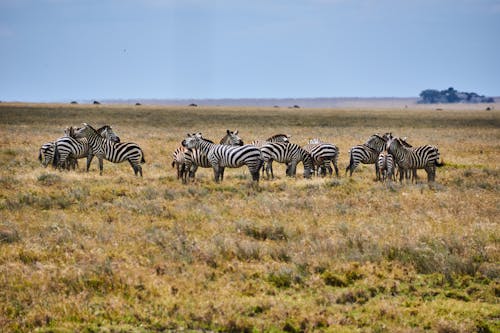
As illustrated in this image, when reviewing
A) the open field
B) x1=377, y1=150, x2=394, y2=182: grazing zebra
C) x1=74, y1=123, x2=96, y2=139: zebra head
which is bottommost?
the open field

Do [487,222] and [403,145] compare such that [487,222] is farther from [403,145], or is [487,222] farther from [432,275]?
[403,145]

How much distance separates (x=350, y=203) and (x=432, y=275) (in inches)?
248

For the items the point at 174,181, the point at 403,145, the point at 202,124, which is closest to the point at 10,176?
the point at 174,181

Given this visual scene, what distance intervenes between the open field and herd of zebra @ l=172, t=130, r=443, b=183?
1311 millimetres

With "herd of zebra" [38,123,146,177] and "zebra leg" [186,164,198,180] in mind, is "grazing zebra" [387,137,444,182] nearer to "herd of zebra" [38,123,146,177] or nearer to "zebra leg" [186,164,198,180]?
"zebra leg" [186,164,198,180]

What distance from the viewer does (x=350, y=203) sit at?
16391mm

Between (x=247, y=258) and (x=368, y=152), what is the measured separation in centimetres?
1285

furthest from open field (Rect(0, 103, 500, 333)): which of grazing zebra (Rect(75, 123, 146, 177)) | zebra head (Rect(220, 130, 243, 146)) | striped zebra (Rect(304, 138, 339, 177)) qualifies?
striped zebra (Rect(304, 138, 339, 177))

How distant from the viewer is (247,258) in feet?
36.4

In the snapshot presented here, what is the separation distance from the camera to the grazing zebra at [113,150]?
2234 centimetres

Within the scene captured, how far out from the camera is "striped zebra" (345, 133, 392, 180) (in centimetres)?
2286

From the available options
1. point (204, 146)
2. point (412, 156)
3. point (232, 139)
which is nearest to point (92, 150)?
point (204, 146)

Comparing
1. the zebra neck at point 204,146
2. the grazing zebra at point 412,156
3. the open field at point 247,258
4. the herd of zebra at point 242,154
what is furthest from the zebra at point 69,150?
the grazing zebra at point 412,156

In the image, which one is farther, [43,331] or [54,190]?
[54,190]
